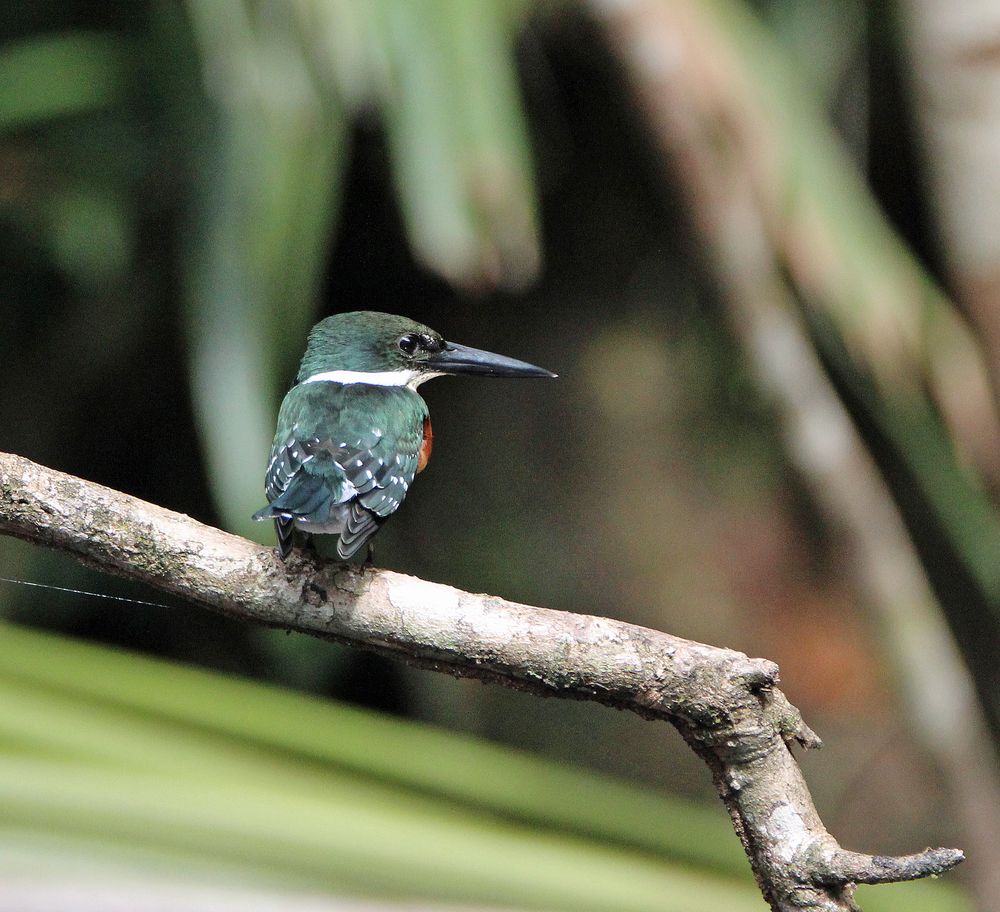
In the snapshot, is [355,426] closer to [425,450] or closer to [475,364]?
[425,450]

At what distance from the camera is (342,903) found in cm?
114

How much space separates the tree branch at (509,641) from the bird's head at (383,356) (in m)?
0.66

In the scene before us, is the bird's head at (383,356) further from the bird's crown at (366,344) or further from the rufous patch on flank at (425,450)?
the rufous patch on flank at (425,450)

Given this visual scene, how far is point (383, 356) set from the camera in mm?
1942

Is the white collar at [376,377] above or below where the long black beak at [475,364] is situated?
below

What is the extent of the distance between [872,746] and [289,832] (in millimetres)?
3508

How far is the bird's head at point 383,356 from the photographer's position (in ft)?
6.23

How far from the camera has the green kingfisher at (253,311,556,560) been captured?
1500 mm

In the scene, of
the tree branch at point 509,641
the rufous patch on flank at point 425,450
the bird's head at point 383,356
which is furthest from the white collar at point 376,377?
the tree branch at point 509,641

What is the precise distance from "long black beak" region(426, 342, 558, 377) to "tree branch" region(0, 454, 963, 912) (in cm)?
69

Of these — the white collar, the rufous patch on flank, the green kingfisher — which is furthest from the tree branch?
the white collar

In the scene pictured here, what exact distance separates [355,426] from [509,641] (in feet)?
1.92

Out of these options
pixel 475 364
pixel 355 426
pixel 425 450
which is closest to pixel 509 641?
pixel 355 426

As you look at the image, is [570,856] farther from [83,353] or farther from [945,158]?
[83,353]
